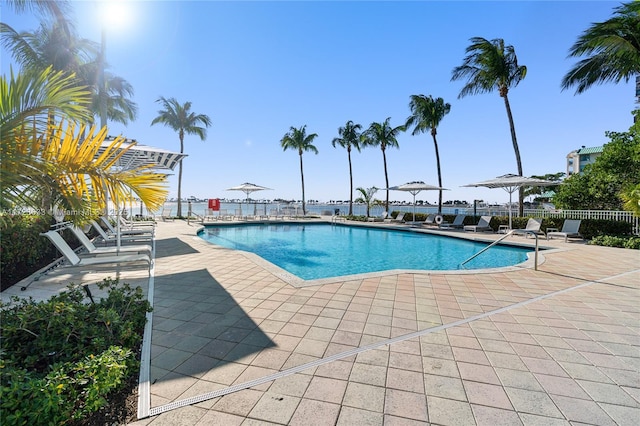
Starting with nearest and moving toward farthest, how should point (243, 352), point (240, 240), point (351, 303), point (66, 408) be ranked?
point (66, 408) < point (243, 352) < point (351, 303) < point (240, 240)

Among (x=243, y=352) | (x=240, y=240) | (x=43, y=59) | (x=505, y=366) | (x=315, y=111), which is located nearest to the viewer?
(x=505, y=366)

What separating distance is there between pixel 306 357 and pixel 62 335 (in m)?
2.04

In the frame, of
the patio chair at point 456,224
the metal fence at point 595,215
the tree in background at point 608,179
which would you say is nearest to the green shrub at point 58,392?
the metal fence at point 595,215

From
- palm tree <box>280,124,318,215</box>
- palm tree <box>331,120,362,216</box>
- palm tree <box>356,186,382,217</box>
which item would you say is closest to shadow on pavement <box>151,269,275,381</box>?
palm tree <box>356,186,382,217</box>

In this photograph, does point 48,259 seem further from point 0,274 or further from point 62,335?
point 62,335

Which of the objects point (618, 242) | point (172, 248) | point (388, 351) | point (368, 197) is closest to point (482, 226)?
point (618, 242)

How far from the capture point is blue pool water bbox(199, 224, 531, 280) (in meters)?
7.79

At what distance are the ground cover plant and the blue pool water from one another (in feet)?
14.2

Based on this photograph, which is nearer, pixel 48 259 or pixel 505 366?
pixel 505 366

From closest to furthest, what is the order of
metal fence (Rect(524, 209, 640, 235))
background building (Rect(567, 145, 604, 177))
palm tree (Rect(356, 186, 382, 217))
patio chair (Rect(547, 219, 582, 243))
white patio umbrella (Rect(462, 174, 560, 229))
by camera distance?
metal fence (Rect(524, 209, 640, 235)) → patio chair (Rect(547, 219, 582, 243)) → white patio umbrella (Rect(462, 174, 560, 229)) → palm tree (Rect(356, 186, 382, 217)) → background building (Rect(567, 145, 604, 177))

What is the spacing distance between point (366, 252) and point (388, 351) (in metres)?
7.44

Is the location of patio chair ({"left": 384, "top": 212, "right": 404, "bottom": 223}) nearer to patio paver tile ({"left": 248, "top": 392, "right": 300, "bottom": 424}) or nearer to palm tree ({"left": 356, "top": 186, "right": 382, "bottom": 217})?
palm tree ({"left": 356, "top": 186, "right": 382, "bottom": 217})

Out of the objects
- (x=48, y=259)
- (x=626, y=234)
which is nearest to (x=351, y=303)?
(x=48, y=259)

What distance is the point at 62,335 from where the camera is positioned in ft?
7.38
